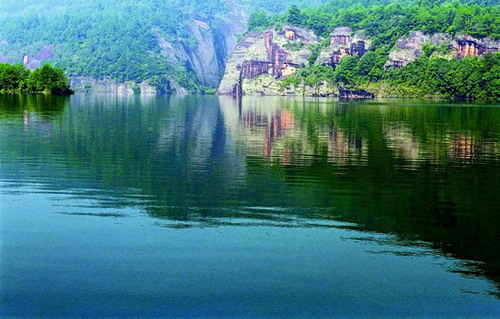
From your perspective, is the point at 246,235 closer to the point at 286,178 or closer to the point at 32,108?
the point at 286,178

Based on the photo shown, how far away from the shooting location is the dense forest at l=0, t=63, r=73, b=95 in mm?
Result: 160750

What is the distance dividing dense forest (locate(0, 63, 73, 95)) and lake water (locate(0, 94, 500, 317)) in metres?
136

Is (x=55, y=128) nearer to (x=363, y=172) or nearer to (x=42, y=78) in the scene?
(x=363, y=172)

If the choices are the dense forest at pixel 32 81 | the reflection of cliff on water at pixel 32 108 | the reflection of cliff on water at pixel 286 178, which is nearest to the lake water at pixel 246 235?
the reflection of cliff on water at pixel 286 178

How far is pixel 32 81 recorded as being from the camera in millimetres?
160625

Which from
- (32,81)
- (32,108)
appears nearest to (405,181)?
(32,108)

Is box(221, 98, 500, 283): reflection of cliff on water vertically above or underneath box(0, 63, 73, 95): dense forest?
underneath

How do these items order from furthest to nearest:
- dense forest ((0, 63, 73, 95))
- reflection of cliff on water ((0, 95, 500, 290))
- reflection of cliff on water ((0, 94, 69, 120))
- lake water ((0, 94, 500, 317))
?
dense forest ((0, 63, 73, 95)) < reflection of cliff on water ((0, 94, 69, 120)) < reflection of cliff on water ((0, 95, 500, 290)) < lake water ((0, 94, 500, 317))

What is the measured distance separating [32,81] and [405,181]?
150439mm

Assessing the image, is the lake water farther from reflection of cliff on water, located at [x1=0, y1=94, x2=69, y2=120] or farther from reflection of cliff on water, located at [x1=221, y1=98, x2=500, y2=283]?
reflection of cliff on water, located at [x1=0, y1=94, x2=69, y2=120]

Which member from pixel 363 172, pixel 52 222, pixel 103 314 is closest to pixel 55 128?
pixel 363 172

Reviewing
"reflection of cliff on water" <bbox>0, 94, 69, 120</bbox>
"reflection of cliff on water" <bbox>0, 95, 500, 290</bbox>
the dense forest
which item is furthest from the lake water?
the dense forest

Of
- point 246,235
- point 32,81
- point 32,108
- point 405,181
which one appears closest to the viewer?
point 246,235

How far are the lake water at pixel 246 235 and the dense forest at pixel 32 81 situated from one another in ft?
445
